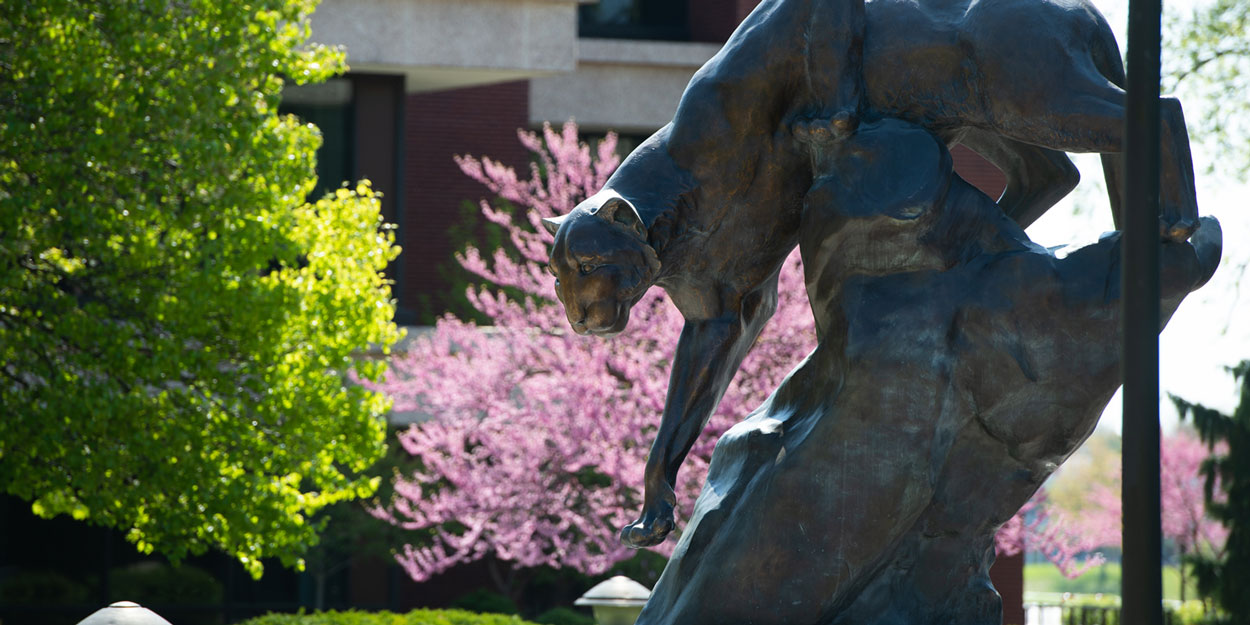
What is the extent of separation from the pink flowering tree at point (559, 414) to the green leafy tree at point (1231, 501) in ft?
10.3

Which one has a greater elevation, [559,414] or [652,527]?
[559,414]

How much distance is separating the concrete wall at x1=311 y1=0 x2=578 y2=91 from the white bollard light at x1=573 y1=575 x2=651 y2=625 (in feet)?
32.1

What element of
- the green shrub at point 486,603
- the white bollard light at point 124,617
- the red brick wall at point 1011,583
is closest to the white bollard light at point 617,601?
the white bollard light at point 124,617

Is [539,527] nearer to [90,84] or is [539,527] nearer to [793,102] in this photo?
[90,84]

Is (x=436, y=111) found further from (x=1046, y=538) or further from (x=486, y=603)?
(x=1046, y=538)

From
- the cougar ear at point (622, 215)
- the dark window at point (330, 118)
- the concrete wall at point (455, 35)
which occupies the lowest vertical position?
the cougar ear at point (622, 215)

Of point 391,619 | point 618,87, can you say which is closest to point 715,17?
point 618,87

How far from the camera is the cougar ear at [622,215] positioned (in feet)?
16.3

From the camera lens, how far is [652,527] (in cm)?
510

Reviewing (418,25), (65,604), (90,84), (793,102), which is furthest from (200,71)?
(65,604)

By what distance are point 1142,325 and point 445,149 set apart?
1979 centimetres

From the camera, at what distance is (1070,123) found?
4902 millimetres

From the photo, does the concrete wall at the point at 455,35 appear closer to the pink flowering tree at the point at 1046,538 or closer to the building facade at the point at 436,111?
the building facade at the point at 436,111

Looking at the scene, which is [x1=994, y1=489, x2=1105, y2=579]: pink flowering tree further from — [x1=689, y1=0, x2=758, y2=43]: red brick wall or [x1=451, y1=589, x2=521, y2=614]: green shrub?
[x1=689, y1=0, x2=758, y2=43]: red brick wall
